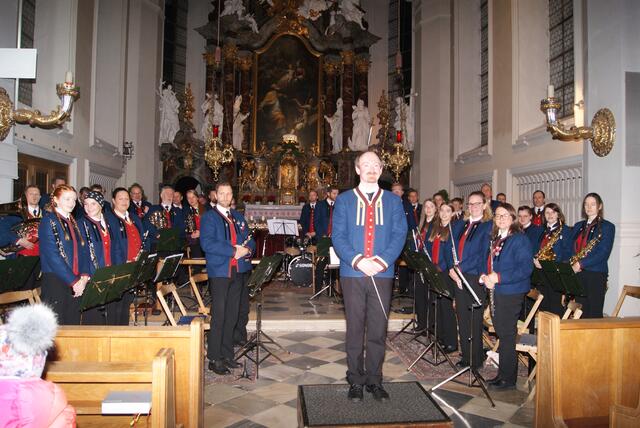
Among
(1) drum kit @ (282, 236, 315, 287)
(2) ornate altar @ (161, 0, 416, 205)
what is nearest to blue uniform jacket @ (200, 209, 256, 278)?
(1) drum kit @ (282, 236, 315, 287)

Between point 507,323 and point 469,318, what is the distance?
52 centimetres

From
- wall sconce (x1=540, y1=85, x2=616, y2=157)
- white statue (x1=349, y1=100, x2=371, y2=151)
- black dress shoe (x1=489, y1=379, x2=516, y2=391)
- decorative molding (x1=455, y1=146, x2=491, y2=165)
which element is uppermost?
white statue (x1=349, y1=100, x2=371, y2=151)

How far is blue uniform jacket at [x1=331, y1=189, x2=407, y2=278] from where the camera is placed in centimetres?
341

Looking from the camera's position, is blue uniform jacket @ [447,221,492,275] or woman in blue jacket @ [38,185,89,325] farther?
blue uniform jacket @ [447,221,492,275]

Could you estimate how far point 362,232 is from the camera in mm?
3455

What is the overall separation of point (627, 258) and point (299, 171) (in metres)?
11.1

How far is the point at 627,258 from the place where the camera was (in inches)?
238

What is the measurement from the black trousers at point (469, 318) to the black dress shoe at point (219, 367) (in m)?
2.51

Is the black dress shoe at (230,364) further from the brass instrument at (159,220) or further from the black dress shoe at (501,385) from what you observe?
the brass instrument at (159,220)

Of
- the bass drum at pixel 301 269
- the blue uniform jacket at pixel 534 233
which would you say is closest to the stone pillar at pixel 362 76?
the bass drum at pixel 301 269

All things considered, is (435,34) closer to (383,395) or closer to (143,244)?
(143,244)

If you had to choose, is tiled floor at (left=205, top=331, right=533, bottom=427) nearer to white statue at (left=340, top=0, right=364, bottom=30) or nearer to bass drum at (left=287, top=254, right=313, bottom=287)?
bass drum at (left=287, top=254, right=313, bottom=287)

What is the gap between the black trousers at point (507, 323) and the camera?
14.5 ft

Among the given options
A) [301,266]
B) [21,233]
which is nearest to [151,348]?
[21,233]
